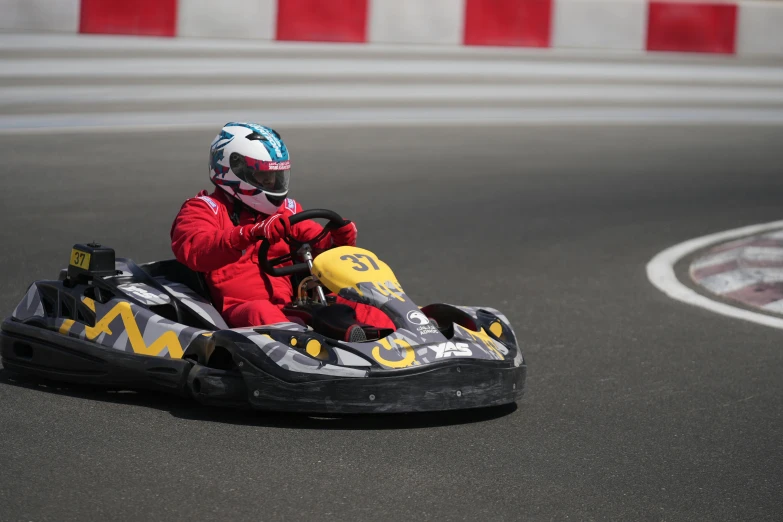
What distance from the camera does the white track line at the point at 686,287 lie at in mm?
6137

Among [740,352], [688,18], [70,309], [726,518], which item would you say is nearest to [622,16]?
[688,18]

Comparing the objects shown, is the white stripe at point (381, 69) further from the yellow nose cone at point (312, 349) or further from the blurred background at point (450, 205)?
the yellow nose cone at point (312, 349)

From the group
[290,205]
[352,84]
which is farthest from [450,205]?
[290,205]

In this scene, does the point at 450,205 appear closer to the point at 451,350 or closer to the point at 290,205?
the point at 290,205

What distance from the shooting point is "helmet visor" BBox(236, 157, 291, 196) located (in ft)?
16.1

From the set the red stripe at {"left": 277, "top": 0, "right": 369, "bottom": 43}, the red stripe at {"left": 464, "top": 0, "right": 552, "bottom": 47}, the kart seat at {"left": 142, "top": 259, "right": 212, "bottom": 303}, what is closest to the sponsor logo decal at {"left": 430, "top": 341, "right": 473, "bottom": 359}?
the kart seat at {"left": 142, "top": 259, "right": 212, "bottom": 303}

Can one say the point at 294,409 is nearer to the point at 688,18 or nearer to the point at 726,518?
the point at 726,518

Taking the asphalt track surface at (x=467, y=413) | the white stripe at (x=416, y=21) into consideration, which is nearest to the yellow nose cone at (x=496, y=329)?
the asphalt track surface at (x=467, y=413)

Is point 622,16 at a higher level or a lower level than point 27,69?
→ higher

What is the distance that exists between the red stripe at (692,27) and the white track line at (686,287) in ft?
11.7

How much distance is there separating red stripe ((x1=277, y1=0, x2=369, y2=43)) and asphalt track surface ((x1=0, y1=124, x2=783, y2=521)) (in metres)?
0.77

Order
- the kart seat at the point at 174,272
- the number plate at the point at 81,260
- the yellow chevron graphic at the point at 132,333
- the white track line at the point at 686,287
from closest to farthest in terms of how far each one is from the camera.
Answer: the yellow chevron graphic at the point at 132,333 → the number plate at the point at 81,260 → the kart seat at the point at 174,272 → the white track line at the point at 686,287

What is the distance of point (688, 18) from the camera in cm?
1167

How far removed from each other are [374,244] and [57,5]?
10.9ft
